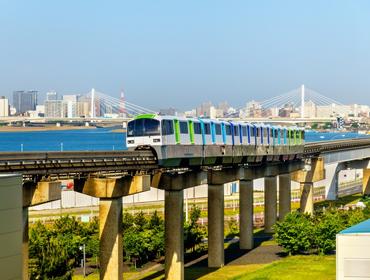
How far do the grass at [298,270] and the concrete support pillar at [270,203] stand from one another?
17.1m

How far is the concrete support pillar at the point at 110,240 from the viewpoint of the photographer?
42031 millimetres

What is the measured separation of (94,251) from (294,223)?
51.6 ft

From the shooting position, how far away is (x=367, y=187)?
113 meters

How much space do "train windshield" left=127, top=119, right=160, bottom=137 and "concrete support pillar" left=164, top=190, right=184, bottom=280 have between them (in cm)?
468

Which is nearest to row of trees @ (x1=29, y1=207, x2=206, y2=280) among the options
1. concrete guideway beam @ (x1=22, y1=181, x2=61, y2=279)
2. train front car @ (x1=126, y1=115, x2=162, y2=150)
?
train front car @ (x1=126, y1=115, x2=162, y2=150)

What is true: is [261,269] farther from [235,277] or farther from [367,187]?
[367,187]

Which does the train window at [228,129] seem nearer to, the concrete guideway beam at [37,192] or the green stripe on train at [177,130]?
the green stripe on train at [177,130]

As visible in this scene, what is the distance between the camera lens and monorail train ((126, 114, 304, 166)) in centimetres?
4688

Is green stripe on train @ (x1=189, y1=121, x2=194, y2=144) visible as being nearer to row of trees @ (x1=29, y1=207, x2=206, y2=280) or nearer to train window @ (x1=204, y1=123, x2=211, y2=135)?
train window @ (x1=204, y1=123, x2=211, y2=135)

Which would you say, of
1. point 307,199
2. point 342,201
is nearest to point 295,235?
point 307,199

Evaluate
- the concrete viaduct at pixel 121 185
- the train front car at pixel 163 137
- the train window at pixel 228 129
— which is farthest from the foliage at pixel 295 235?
the train front car at pixel 163 137

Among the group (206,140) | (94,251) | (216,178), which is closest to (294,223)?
(216,178)

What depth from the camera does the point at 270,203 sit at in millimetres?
76188

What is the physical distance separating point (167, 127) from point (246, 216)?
20772 mm
